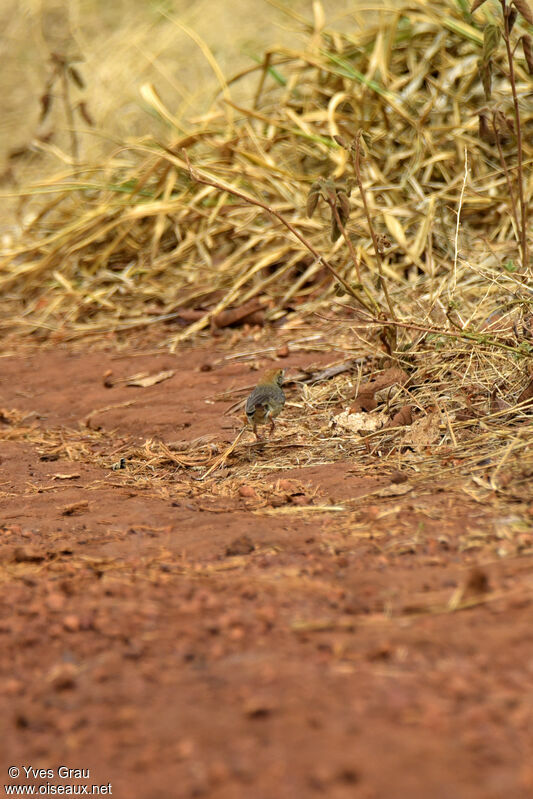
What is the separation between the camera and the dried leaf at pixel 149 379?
443 centimetres

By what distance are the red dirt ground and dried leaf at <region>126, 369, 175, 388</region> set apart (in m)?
1.51

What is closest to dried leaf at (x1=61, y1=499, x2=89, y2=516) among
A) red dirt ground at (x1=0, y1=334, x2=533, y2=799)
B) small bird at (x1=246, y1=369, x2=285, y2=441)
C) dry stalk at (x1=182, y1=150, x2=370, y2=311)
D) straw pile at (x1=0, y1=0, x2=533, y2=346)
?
red dirt ground at (x1=0, y1=334, x2=533, y2=799)

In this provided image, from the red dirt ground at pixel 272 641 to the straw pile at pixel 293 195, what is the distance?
2559 millimetres

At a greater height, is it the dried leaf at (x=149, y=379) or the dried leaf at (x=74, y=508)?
the dried leaf at (x=74, y=508)

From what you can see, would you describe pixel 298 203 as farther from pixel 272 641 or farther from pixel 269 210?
pixel 272 641

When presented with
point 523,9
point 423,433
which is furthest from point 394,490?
point 523,9

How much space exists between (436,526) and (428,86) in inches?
178

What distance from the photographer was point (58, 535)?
256 centimetres

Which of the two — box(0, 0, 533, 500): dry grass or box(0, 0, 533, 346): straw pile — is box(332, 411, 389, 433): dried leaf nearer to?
box(0, 0, 533, 500): dry grass

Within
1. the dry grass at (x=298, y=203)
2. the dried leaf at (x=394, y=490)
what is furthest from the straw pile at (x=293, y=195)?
the dried leaf at (x=394, y=490)

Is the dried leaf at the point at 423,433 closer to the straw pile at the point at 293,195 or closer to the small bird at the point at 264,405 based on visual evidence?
the small bird at the point at 264,405

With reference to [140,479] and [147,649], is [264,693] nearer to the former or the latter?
[147,649]

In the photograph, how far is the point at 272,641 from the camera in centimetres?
171

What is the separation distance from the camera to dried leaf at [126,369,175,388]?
4.43m
